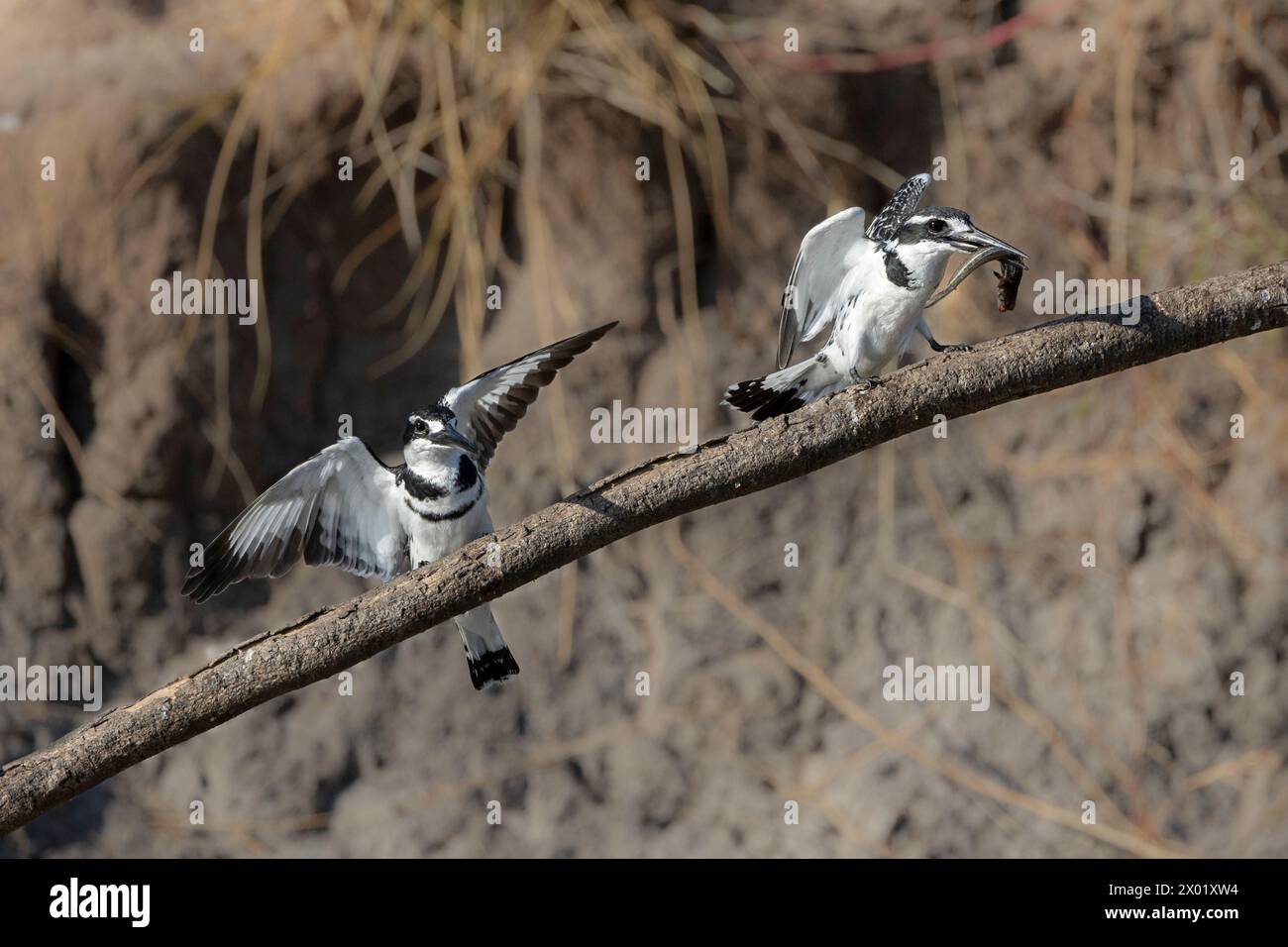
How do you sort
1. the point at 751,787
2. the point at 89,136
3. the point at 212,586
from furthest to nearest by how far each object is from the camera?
the point at 751,787, the point at 89,136, the point at 212,586

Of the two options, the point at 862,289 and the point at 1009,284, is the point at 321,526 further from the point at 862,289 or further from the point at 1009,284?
the point at 1009,284

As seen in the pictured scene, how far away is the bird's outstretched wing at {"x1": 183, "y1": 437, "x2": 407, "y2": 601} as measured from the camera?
2.33 metres

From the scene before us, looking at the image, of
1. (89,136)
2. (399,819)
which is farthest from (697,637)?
(89,136)

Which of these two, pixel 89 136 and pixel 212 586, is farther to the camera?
pixel 89 136

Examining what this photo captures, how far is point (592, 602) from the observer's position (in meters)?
3.89

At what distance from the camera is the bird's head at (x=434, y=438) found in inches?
90.4

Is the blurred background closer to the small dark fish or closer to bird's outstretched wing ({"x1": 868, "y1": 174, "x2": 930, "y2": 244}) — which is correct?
bird's outstretched wing ({"x1": 868, "y1": 174, "x2": 930, "y2": 244})

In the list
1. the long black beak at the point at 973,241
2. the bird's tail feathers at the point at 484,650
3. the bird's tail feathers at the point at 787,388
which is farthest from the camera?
the bird's tail feathers at the point at 484,650

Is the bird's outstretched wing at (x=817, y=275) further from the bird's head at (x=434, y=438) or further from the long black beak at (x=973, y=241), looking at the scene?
the bird's head at (x=434, y=438)

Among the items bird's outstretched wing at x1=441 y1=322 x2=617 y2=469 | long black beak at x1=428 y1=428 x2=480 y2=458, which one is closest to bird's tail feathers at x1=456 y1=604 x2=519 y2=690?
bird's outstretched wing at x1=441 y1=322 x2=617 y2=469

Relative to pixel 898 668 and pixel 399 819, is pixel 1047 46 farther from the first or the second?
pixel 399 819

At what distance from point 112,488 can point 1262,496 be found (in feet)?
9.56

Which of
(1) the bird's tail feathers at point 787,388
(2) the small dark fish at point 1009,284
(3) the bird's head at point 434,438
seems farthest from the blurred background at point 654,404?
(2) the small dark fish at point 1009,284

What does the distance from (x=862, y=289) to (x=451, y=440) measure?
2.25ft
